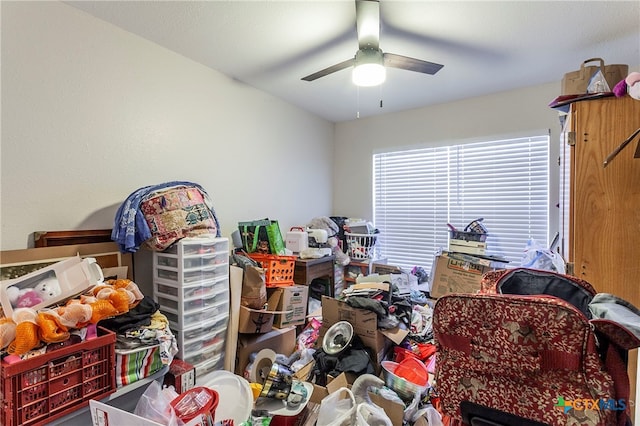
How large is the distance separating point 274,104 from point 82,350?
2.57m

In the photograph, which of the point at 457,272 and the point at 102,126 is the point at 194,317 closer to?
the point at 102,126

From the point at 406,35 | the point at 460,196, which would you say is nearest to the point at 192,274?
the point at 406,35

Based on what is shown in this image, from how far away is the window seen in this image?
2.84 metres

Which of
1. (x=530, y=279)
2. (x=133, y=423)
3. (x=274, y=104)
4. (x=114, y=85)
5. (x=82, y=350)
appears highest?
(x=274, y=104)

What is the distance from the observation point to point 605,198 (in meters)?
1.64

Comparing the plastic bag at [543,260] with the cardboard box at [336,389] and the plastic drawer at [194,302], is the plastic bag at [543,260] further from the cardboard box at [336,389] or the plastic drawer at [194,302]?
the plastic drawer at [194,302]

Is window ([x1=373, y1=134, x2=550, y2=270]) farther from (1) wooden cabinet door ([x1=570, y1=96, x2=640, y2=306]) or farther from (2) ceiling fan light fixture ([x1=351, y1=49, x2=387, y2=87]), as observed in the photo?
(2) ceiling fan light fixture ([x1=351, y1=49, x2=387, y2=87])

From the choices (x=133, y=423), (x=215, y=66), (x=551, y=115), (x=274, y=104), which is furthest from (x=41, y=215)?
(x=551, y=115)

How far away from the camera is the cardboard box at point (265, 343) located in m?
2.08

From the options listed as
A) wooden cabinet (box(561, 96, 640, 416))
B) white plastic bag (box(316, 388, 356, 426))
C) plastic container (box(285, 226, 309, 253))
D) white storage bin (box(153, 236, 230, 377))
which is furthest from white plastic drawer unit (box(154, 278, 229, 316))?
wooden cabinet (box(561, 96, 640, 416))

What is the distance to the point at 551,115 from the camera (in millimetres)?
2730

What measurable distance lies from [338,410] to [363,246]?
191 centimetres

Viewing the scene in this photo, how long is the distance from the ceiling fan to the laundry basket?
68.9 inches

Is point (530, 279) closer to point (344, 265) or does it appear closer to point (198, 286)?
point (198, 286)
